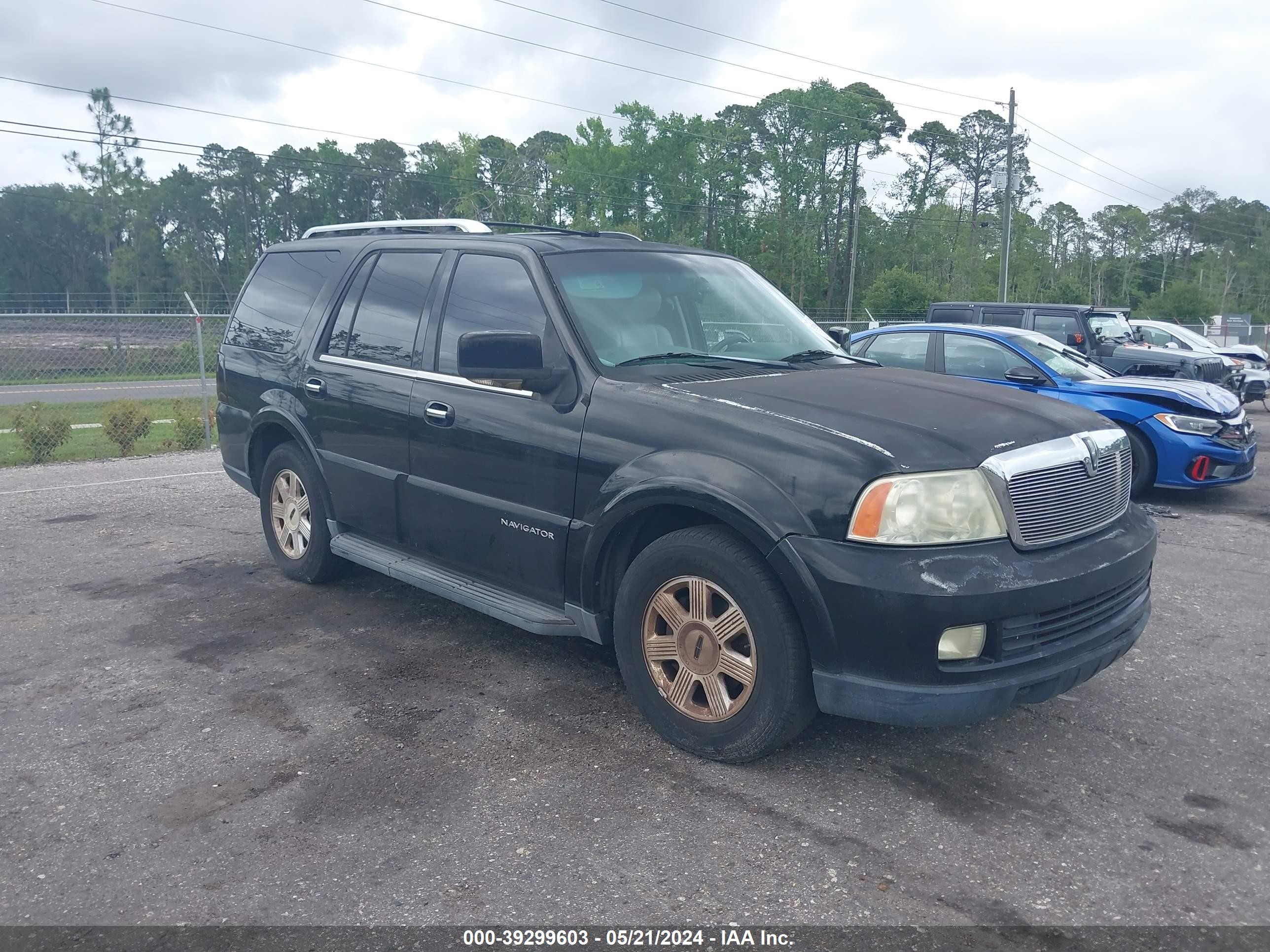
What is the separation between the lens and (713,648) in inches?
139

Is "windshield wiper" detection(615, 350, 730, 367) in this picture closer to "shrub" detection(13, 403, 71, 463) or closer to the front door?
the front door

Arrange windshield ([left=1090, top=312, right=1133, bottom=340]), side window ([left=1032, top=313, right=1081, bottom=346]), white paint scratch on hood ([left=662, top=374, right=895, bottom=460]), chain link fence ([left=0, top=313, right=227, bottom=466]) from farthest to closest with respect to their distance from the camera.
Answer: windshield ([left=1090, top=312, right=1133, bottom=340]), side window ([left=1032, top=313, right=1081, bottom=346]), chain link fence ([left=0, top=313, right=227, bottom=466]), white paint scratch on hood ([left=662, top=374, right=895, bottom=460])

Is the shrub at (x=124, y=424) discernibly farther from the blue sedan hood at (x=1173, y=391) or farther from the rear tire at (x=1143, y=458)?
the rear tire at (x=1143, y=458)

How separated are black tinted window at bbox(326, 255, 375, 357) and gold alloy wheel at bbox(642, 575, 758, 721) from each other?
2.52 m

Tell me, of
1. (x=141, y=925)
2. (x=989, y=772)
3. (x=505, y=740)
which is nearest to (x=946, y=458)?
(x=989, y=772)

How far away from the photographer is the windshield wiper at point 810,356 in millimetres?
4555

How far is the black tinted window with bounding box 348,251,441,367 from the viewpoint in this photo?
4.84 m

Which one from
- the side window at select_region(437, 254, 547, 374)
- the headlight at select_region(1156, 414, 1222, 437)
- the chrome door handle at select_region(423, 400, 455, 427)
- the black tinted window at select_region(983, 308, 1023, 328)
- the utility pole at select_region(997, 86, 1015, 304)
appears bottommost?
the headlight at select_region(1156, 414, 1222, 437)

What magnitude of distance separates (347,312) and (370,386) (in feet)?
1.91

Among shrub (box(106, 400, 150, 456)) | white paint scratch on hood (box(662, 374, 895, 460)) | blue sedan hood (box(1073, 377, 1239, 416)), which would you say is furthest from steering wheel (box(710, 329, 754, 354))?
shrub (box(106, 400, 150, 456))

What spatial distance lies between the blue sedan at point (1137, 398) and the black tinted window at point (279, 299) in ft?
16.5

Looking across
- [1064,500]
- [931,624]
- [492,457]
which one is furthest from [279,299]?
[1064,500]

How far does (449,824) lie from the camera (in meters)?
3.20

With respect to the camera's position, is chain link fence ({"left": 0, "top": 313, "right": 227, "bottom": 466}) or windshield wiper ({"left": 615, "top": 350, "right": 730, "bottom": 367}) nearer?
windshield wiper ({"left": 615, "top": 350, "right": 730, "bottom": 367})
